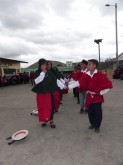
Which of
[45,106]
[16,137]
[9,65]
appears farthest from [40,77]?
[9,65]

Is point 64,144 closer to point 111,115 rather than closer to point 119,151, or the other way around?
point 119,151

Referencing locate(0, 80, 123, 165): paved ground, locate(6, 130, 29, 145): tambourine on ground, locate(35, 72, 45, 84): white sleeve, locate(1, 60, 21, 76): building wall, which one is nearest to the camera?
locate(0, 80, 123, 165): paved ground

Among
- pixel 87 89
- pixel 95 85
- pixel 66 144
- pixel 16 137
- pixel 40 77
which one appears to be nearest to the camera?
pixel 66 144

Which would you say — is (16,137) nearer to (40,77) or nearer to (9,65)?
(40,77)

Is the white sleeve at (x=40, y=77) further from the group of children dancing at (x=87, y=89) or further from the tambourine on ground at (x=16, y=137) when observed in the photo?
the tambourine on ground at (x=16, y=137)

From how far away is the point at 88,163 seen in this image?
146 inches

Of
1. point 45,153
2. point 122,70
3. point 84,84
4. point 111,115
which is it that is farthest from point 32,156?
point 122,70

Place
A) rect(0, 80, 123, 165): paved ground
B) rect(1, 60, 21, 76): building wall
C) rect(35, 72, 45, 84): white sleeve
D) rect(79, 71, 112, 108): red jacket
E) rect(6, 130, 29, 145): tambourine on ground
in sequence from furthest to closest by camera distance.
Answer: rect(1, 60, 21, 76): building wall < rect(35, 72, 45, 84): white sleeve < rect(79, 71, 112, 108): red jacket < rect(6, 130, 29, 145): tambourine on ground < rect(0, 80, 123, 165): paved ground

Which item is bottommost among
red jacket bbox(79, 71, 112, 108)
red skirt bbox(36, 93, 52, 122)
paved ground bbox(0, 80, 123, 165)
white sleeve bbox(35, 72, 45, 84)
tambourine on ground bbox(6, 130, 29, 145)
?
paved ground bbox(0, 80, 123, 165)

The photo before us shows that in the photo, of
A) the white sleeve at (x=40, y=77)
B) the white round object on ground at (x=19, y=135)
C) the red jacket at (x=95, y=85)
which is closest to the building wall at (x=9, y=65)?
the white sleeve at (x=40, y=77)

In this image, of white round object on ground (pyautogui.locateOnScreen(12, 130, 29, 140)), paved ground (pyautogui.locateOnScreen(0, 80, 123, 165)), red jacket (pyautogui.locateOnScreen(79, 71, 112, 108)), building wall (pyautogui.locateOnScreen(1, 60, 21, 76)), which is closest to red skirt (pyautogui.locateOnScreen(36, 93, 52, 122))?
paved ground (pyautogui.locateOnScreen(0, 80, 123, 165))

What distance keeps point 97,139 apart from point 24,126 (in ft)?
7.53

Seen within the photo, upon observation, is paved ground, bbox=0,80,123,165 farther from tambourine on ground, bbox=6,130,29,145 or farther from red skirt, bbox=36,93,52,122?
red skirt, bbox=36,93,52,122

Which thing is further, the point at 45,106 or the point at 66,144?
the point at 45,106
